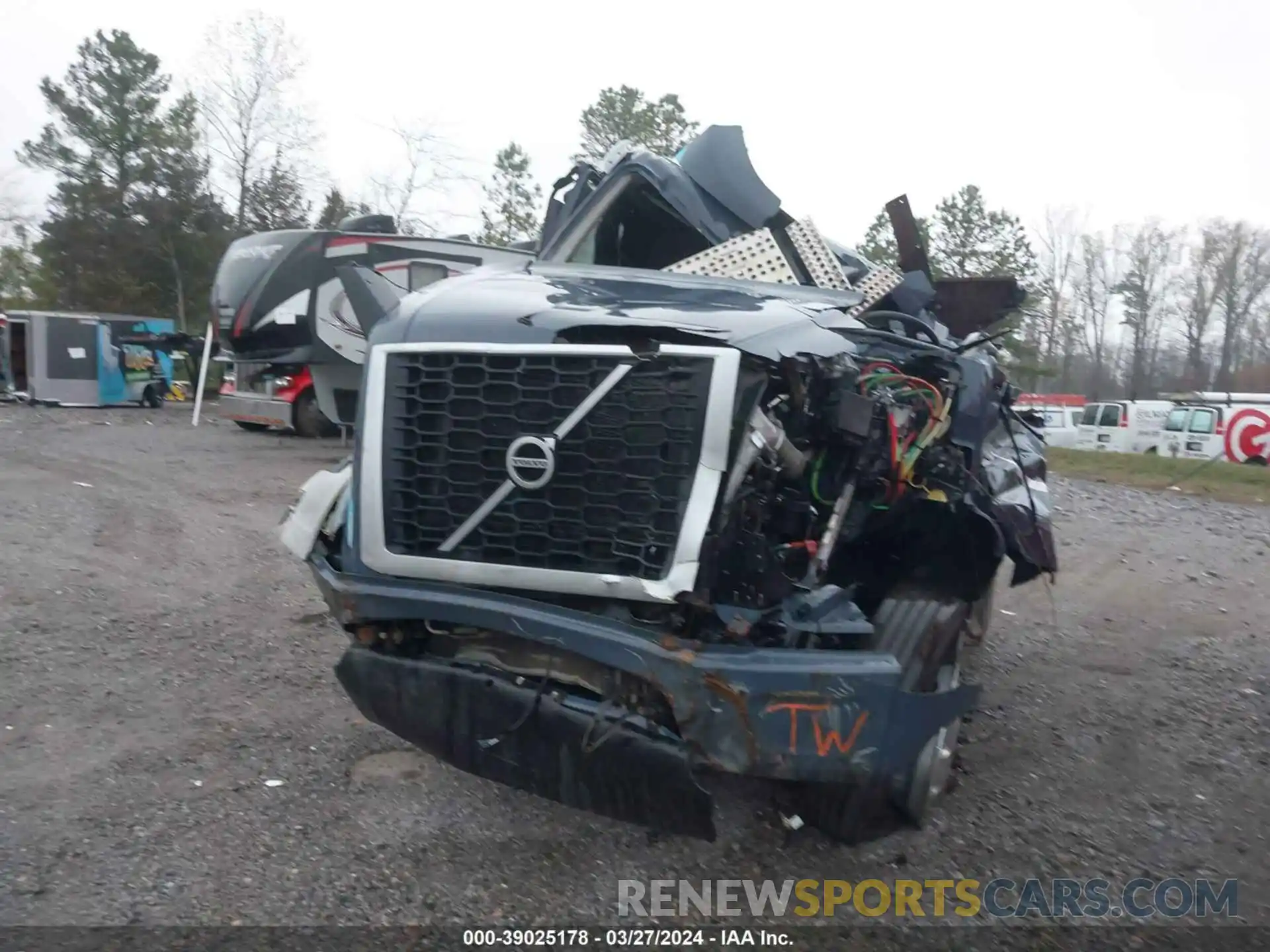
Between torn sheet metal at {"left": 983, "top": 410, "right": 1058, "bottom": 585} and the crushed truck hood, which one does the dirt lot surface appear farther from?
the crushed truck hood

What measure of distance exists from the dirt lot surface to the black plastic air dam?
1.26 feet

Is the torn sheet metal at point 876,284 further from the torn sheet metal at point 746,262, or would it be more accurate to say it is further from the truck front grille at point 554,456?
the truck front grille at point 554,456

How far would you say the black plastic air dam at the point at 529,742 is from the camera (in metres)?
2.79

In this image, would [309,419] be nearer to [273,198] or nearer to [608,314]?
[608,314]

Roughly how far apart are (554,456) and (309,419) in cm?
1395

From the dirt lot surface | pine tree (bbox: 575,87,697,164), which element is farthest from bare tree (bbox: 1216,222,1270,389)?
the dirt lot surface

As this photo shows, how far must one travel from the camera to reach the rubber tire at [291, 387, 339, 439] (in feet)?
51.9

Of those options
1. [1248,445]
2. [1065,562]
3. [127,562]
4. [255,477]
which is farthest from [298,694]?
[1248,445]

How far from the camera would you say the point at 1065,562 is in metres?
8.94

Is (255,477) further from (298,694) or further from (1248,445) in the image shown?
(1248,445)

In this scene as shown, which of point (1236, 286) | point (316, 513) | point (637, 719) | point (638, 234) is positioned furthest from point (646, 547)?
point (1236, 286)

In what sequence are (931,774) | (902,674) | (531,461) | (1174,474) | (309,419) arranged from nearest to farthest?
(902,674) < (531,461) < (931,774) < (309,419) < (1174,474)

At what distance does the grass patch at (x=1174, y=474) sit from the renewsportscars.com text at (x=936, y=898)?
43.7 ft

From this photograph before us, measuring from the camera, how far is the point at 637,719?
284 centimetres
